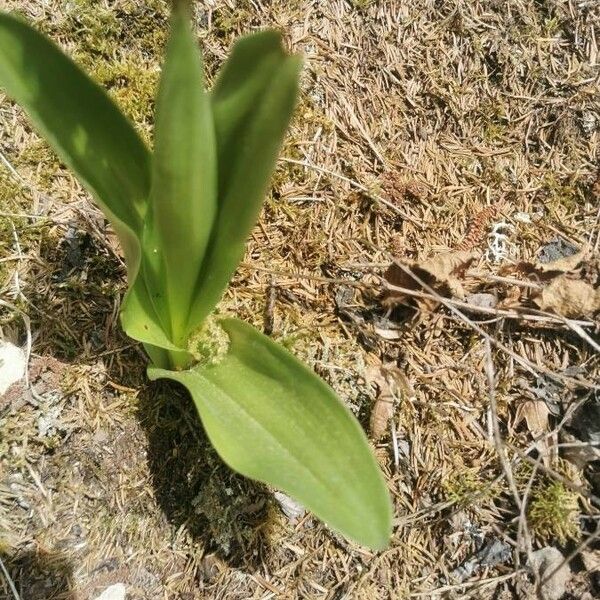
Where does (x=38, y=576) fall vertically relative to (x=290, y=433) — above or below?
below

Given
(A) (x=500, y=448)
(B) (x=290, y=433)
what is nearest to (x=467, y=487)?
(A) (x=500, y=448)

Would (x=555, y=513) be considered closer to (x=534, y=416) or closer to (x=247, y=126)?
(x=534, y=416)

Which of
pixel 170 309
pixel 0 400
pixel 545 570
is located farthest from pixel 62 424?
pixel 545 570

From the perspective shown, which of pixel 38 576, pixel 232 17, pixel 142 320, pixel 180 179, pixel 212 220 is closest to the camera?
pixel 180 179

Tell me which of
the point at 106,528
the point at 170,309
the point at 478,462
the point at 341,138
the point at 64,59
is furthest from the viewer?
the point at 341,138

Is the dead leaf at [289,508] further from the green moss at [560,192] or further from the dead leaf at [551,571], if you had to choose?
the green moss at [560,192]

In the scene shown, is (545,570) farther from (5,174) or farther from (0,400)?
(5,174)
